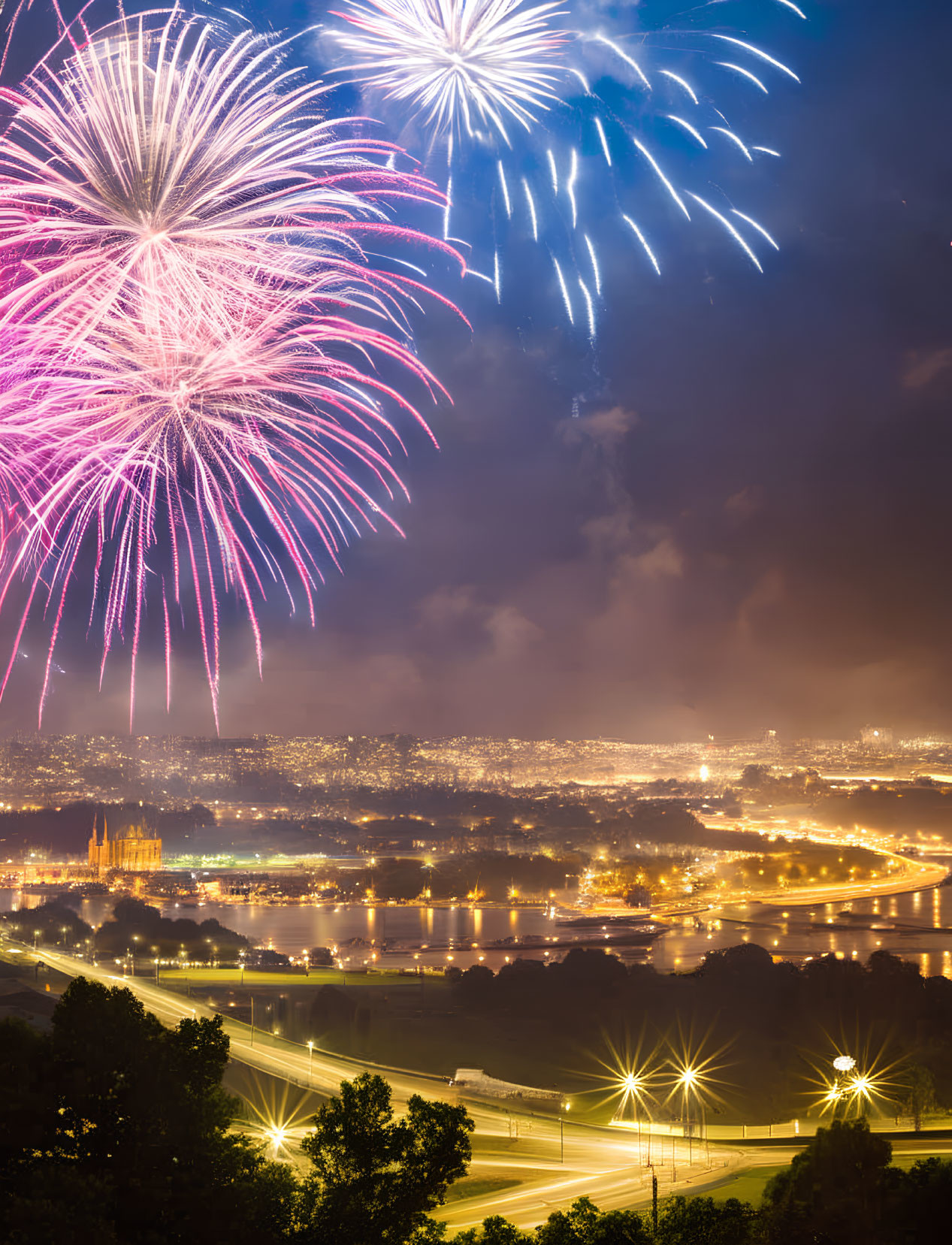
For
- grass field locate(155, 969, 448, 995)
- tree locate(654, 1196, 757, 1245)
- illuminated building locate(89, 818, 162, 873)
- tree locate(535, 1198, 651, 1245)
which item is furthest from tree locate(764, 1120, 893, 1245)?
illuminated building locate(89, 818, 162, 873)

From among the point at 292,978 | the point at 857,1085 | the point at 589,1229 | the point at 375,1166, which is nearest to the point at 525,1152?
the point at 857,1085

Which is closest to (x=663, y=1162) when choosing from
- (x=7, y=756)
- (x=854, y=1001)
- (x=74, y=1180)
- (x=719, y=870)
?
(x=74, y=1180)

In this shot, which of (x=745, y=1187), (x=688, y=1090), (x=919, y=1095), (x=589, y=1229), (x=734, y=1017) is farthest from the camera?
(x=734, y=1017)

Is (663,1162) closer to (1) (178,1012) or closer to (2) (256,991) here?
(1) (178,1012)

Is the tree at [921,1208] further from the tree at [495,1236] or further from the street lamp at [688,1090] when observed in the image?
the street lamp at [688,1090]

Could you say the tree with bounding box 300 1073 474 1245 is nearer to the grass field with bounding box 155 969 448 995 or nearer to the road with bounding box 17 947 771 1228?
the road with bounding box 17 947 771 1228

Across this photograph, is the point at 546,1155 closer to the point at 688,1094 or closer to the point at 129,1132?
the point at 688,1094
